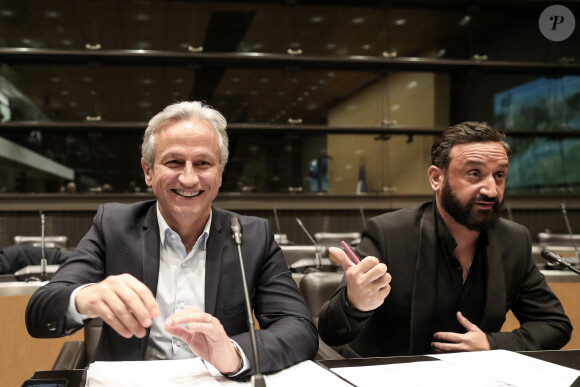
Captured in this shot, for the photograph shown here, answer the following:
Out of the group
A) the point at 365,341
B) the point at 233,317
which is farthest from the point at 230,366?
the point at 365,341

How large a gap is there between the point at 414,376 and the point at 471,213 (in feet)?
2.35

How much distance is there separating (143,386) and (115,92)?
4.93 meters

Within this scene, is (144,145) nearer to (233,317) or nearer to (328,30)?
A: (233,317)

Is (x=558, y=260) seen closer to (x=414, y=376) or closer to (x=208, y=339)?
(x=414, y=376)

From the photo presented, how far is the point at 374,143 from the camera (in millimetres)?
5789

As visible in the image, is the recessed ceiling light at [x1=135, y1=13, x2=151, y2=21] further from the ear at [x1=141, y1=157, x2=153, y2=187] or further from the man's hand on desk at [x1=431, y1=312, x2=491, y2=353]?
the man's hand on desk at [x1=431, y1=312, x2=491, y2=353]

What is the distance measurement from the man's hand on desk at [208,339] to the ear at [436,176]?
0.95 meters

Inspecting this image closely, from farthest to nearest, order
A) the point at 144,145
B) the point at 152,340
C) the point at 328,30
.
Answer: the point at 328,30 < the point at 144,145 < the point at 152,340

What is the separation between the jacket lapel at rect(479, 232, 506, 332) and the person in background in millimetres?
581

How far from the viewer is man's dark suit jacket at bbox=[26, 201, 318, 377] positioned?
119 cm

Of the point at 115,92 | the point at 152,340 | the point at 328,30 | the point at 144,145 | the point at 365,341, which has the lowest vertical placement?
the point at 365,341

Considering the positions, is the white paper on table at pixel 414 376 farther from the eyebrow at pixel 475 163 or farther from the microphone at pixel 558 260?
the eyebrow at pixel 475 163

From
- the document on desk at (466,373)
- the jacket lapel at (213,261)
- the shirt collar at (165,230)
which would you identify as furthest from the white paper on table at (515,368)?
the shirt collar at (165,230)

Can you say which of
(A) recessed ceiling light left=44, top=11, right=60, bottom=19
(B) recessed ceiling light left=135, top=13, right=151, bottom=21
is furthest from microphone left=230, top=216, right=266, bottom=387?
(A) recessed ceiling light left=44, top=11, right=60, bottom=19
